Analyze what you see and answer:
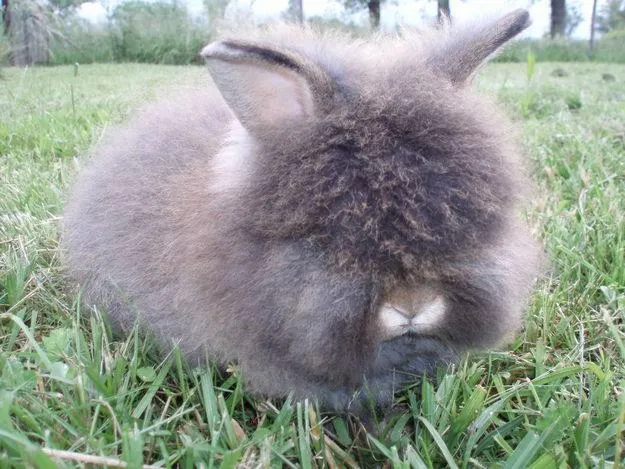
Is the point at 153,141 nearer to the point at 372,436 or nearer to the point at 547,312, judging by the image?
the point at 372,436

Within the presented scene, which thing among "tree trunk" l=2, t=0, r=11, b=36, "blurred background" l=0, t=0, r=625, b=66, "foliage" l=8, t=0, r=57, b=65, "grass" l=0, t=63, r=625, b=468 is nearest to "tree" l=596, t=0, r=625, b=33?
"blurred background" l=0, t=0, r=625, b=66

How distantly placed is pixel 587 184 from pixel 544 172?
1.03 feet

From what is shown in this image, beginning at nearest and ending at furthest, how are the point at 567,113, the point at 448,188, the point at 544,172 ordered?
the point at 448,188
the point at 544,172
the point at 567,113

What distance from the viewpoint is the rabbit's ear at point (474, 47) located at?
148 cm

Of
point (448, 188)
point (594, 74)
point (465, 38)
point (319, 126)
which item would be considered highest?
point (465, 38)

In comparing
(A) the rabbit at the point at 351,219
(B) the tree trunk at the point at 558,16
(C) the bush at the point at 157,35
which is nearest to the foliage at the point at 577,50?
(B) the tree trunk at the point at 558,16

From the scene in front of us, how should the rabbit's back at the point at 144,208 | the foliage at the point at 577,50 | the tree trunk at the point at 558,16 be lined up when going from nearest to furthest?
the rabbit's back at the point at 144,208 → the foliage at the point at 577,50 → the tree trunk at the point at 558,16

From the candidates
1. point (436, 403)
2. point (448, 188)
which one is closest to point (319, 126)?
point (448, 188)

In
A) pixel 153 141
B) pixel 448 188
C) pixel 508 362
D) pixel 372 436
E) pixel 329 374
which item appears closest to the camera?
pixel 448 188

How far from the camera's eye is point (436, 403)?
5.28 feet

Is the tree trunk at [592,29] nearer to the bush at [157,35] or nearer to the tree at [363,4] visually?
the tree at [363,4]

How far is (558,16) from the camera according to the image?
65.9 feet

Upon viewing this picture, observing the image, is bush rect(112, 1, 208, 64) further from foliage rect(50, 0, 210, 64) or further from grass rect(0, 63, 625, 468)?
grass rect(0, 63, 625, 468)

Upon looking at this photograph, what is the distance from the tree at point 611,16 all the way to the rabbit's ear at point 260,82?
1875 cm
